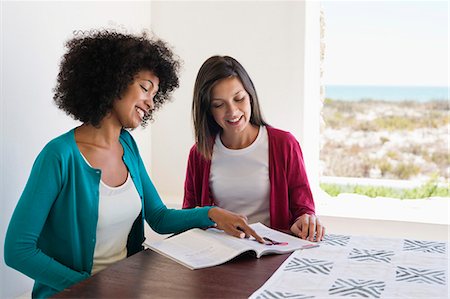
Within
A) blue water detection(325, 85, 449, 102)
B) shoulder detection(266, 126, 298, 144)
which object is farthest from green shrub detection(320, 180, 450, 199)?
blue water detection(325, 85, 449, 102)

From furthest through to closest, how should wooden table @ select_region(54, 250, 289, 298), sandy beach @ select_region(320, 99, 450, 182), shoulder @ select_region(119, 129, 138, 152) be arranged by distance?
sandy beach @ select_region(320, 99, 450, 182), shoulder @ select_region(119, 129, 138, 152), wooden table @ select_region(54, 250, 289, 298)

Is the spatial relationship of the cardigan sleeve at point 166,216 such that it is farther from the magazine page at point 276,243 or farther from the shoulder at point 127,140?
the magazine page at point 276,243

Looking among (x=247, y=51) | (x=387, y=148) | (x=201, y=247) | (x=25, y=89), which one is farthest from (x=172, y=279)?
(x=387, y=148)

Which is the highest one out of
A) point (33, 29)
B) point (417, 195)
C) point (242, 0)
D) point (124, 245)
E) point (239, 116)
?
point (242, 0)

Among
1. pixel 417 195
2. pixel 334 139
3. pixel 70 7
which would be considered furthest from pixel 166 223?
pixel 334 139

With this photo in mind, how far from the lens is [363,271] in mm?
1627

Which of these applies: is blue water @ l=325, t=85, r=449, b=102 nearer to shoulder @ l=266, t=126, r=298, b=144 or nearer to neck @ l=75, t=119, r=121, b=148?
shoulder @ l=266, t=126, r=298, b=144

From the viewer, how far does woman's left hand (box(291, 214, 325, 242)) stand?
6.35 ft

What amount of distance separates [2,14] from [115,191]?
41.2 inches

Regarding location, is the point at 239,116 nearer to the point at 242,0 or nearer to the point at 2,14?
the point at 2,14

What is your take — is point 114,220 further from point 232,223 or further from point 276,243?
point 276,243

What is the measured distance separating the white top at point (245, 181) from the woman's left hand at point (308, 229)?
249 millimetres

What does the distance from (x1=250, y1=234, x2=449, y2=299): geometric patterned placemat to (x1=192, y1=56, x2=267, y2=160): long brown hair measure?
58 cm

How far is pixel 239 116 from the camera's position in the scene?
7.18 ft
